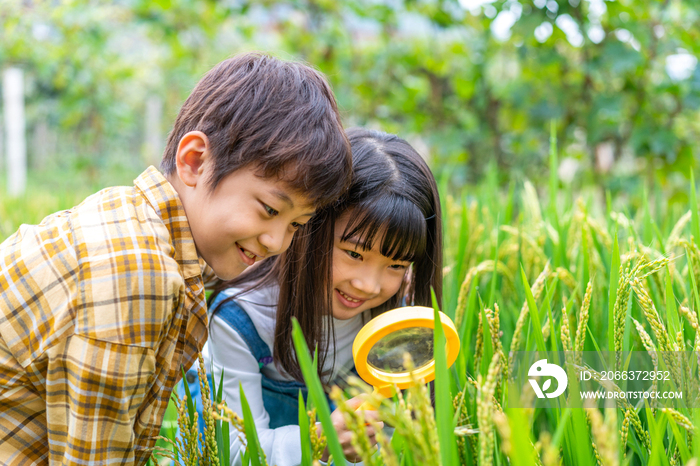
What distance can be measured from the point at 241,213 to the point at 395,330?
0.29m

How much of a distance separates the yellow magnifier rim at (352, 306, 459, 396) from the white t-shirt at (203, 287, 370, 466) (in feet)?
0.75

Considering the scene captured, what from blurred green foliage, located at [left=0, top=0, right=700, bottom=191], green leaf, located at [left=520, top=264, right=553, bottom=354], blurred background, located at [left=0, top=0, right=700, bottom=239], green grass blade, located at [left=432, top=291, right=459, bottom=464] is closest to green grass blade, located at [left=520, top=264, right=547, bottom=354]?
green leaf, located at [left=520, top=264, right=553, bottom=354]

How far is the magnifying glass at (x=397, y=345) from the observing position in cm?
79

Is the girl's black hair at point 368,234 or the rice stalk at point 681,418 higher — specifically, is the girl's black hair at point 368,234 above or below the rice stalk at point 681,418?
above

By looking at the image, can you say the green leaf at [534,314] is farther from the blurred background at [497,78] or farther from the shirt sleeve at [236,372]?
the blurred background at [497,78]

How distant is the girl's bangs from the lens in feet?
3.28

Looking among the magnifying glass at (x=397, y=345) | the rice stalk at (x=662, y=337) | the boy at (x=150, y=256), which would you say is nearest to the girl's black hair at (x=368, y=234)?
the boy at (x=150, y=256)

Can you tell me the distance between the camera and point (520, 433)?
378mm

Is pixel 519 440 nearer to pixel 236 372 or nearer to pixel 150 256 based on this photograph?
pixel 150 256

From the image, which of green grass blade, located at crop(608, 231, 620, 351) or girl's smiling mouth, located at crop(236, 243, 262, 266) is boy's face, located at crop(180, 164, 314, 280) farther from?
green grass blade, located at crop(608, 231, 620, 351)

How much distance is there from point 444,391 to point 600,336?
636 mm

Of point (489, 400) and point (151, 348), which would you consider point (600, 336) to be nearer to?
point (489, 400)

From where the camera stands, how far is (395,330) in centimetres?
80

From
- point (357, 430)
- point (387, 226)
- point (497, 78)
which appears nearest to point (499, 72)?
point (497, 78)
